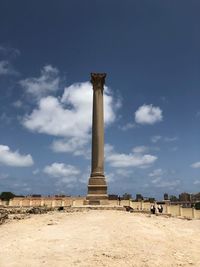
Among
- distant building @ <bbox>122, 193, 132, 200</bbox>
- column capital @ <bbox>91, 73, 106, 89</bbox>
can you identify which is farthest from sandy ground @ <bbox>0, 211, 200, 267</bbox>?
distant building @ <bbox>122, 193, 132, 200</bbox>

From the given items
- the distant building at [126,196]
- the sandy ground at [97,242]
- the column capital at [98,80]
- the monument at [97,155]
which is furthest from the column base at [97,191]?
the distant building at [126,196]

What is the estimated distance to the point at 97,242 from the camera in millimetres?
12500

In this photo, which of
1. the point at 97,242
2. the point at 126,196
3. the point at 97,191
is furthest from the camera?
the point at 126,196

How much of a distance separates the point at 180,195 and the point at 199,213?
35.7 metres

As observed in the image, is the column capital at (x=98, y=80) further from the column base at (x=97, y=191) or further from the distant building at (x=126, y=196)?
the distant building at (x=126, y=196)

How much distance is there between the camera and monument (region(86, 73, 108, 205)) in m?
22.8

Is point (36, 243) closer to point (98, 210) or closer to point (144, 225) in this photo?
point (144, 225)

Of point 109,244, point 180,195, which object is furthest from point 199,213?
point 180,195

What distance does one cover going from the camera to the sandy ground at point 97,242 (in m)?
10.9

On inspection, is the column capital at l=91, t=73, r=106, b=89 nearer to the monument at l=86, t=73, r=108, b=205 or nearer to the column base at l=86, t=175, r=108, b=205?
the monument at l=86, t=73, r=108, b=205

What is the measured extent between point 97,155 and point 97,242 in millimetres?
11308

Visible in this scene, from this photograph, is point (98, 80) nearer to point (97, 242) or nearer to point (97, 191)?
point (97, 191)

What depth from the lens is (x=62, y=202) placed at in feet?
109

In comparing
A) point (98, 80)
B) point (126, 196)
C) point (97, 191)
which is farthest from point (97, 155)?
point (126, 196)
